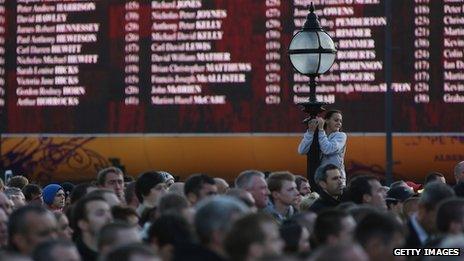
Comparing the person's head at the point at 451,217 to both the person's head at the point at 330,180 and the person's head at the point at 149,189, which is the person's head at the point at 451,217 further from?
the person's head at the point at 330,180

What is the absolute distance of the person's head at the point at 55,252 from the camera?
7.90m

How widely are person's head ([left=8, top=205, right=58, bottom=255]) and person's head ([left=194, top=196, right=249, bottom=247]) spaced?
1186mm

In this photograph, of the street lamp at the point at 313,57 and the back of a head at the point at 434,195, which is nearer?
the back of a head at the point at 434,195

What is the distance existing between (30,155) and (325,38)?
1111 cm

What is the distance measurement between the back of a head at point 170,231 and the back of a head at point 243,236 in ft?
3.75

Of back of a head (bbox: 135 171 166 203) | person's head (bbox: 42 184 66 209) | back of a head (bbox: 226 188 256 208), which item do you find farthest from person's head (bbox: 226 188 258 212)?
person's head (bbox: 42 184 66 209)

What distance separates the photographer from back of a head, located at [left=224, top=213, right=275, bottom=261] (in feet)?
25.1

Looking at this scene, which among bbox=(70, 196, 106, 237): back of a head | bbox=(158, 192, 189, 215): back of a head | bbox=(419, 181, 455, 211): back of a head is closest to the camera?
bbox=(158, 192, 189, 215): back of a head

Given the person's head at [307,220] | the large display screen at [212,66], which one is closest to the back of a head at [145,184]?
the person's head at [307,220]

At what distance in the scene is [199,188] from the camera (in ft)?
39.4

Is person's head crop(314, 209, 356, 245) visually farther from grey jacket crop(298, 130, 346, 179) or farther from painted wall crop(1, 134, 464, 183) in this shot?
painted wall crop(1, 134, 464, 183)

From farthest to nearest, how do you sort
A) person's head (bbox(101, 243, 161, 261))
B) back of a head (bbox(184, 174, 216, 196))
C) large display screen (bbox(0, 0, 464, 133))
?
large display screen (bbox(0, 0, 464, 133)) < back of a head (bbox(184, 174, 216, 196)) < person's head (bbox(101, 243, 161, 261))

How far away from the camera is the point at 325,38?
55.2ft

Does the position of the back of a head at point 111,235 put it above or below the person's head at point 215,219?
below
